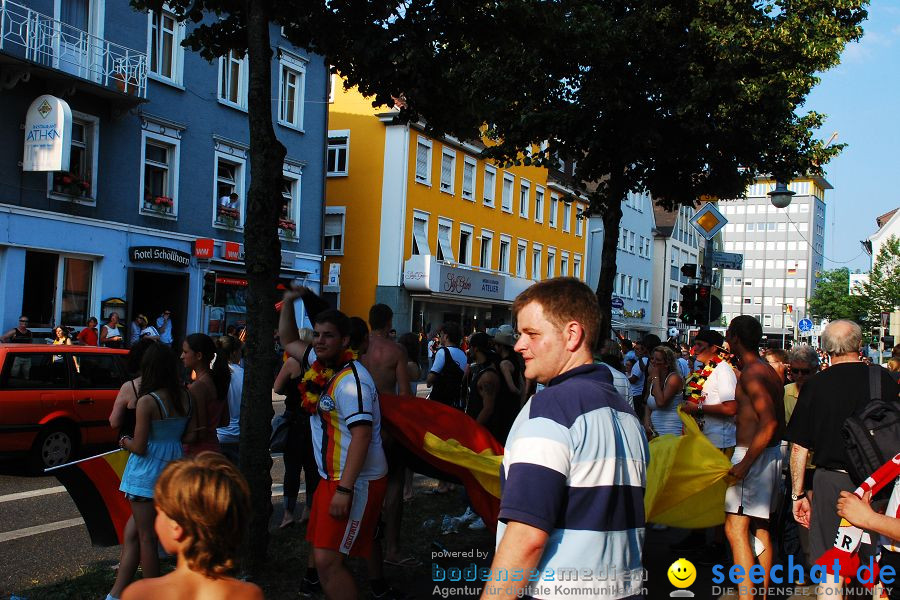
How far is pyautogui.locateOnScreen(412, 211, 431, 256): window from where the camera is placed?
3544 centimetres

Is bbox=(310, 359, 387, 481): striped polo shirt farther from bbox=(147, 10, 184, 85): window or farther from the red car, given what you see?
bbox=(147, 10, 184, 85): window

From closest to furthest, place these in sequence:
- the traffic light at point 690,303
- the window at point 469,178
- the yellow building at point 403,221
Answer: the traffic light at point 690,303 < the yellow building at point 403,221 < the window at point 469,178

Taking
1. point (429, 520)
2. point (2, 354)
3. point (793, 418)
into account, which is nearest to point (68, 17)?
point (2, 354)

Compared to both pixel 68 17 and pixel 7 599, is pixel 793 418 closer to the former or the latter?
pixel 7 599

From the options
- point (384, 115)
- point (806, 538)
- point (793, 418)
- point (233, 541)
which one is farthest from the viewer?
point (384, 115)

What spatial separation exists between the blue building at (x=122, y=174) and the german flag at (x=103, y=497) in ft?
39.8

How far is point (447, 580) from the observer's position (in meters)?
6.28

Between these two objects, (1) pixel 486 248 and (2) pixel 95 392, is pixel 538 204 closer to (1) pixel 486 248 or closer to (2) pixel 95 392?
(1) pixel 486 248

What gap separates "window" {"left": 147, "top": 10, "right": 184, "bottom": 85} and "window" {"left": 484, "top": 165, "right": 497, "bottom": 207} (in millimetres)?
19927

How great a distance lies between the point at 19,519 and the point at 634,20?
1002cm

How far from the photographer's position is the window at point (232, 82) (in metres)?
24.5

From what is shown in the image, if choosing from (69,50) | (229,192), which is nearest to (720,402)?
(69,50)

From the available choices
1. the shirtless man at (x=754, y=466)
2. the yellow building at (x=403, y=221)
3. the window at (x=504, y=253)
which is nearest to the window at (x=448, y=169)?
the yellow building at (x=403, y=221)

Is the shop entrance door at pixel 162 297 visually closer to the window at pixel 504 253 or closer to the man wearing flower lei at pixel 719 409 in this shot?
the man wearing flower lei at pixel 719 409
